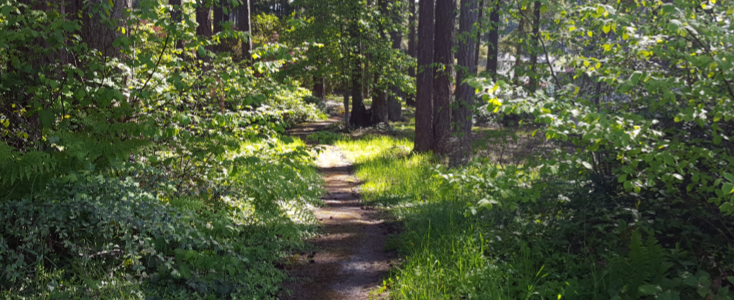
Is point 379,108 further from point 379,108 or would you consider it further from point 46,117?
point 46,117

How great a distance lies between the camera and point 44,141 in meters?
4.41

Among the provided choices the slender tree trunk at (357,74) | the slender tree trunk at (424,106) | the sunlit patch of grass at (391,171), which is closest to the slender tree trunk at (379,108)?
the slender tree trunk at (357,74)

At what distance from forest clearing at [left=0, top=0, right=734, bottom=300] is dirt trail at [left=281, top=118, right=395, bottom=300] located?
3 centimetres

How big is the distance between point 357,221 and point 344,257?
58.3 inches

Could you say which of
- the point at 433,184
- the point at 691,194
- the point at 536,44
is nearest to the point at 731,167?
the point at 691,194

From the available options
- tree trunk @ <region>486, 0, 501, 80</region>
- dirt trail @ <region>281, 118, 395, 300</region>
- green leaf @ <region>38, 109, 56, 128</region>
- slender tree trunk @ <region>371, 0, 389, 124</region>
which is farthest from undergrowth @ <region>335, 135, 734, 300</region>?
slender tree trunk @ <region>371, 0, 389, 124</region>

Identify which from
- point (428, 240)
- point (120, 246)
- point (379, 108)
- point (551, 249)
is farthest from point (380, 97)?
point (120, 246)

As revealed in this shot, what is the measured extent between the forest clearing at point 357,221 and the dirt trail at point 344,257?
1.3 inches

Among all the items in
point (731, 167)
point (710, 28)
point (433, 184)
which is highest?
point (710, 28)

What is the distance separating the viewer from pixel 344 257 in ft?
17.2

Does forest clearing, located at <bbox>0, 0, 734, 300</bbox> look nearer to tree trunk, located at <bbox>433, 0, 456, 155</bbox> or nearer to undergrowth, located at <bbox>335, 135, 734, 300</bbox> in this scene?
undergrowth, located at <bbox>335, 135, 734, 300</bbox>

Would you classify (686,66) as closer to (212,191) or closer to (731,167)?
(731,167)

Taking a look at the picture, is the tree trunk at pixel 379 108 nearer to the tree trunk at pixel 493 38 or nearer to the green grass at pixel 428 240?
the tree trunk at pixel 493 38

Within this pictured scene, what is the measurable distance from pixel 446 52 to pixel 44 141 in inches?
331
